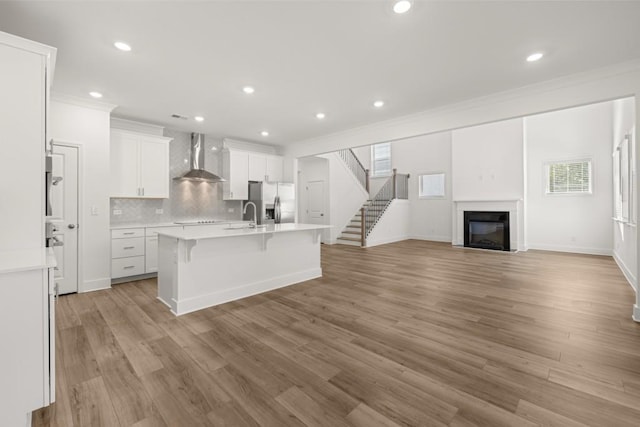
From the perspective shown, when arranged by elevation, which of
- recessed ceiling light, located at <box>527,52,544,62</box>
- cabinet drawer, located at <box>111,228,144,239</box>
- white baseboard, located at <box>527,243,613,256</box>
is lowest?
white baseboard, located at <box>527,243,613,256</box>

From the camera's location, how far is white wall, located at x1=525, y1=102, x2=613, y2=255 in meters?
6.65

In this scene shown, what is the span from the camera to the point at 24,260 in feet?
5.58

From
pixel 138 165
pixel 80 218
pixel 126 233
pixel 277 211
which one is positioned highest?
pixel 138 165

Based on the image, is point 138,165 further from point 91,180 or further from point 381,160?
point 381,160

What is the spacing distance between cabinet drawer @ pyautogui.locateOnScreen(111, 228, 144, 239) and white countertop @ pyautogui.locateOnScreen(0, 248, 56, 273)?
2.76 metres

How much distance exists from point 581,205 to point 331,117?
670 cm

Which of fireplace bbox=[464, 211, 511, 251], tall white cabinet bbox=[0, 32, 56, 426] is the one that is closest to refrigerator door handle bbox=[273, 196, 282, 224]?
tall white cabinet bbox=[0, 32, 56, 426]

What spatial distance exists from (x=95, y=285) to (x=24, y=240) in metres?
2.65

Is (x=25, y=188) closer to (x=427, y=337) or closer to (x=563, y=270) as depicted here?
(x=427, y=337)

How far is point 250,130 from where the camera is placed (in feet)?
20.2

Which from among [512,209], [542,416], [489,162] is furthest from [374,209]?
[542,416]

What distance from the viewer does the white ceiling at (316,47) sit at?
2352 mm

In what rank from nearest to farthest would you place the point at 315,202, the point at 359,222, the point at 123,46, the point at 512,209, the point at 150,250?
the point at 123,46
the point at 150,250
the point at 512,209
the point at 315,202
the point at 359,222

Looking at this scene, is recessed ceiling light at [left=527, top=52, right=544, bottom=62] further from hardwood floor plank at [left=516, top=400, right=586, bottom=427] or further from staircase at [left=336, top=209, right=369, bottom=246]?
staircase at [left=336, top=209, right=369, bottom=246]
